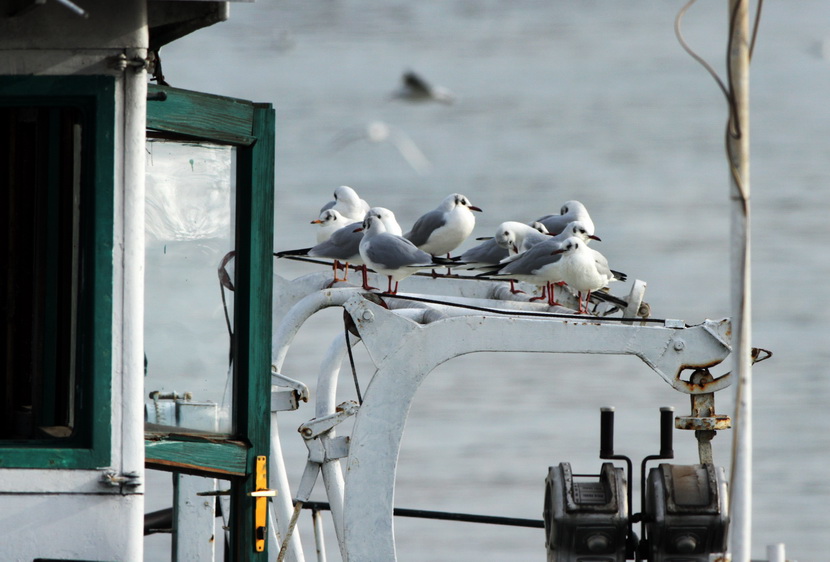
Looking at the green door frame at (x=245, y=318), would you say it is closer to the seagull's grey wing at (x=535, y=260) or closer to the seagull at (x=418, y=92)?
the seagull's grey wing at (x=535, y=260)

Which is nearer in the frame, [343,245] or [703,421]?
[703,421]

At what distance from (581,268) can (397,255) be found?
846mm

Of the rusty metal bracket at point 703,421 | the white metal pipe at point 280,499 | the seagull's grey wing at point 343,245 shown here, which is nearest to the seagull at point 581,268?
the seagull's grey wing at point 343,245

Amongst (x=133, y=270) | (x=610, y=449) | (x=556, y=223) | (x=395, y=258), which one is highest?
(x=556, y=223)

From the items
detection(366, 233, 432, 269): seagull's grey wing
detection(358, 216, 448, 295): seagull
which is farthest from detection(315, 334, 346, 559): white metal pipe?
detection(366, 233, 432, 269): seagull's grey wing

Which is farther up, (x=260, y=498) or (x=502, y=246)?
(x=502, y=246)

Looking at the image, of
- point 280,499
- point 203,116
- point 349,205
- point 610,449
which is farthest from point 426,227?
point 203,116

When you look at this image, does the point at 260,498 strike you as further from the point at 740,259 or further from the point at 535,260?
the point at 535,260

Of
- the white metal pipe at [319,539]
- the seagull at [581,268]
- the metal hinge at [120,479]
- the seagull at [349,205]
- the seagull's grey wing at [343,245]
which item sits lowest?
the white metal pipe at [319,539]

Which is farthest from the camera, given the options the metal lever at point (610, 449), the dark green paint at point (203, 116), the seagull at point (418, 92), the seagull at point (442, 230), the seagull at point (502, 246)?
the seagull at point (418, 92)

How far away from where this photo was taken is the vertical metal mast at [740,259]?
10.4 ft

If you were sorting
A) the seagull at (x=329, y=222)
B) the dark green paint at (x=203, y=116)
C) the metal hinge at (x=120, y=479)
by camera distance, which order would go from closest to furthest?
the metal hinge at (x=120, y=479)
the dark green paint at (x=203, y=116)
the seagull at (x=329, y=222)

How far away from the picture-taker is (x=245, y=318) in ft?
13.2

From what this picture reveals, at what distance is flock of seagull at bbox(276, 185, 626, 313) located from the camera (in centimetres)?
697
